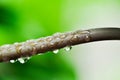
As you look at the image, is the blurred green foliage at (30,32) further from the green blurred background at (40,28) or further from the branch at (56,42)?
the branch at (56,42)

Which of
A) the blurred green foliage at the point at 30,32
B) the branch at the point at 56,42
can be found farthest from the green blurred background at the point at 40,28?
the branch at the point at 56,42

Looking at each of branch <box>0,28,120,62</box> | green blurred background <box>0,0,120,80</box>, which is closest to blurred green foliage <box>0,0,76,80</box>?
green blurred background <box>0,0,120,80</box>

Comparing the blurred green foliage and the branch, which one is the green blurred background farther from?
the branch

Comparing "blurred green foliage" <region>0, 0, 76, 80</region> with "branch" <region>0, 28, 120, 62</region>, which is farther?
"blurred green foliage" <region>0, 0, 76, 80</region>

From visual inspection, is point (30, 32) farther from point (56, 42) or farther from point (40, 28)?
point (56, 42)

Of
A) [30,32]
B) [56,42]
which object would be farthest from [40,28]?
[56,42]

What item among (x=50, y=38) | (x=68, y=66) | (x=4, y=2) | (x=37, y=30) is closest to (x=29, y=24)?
(x=37, y=30)
